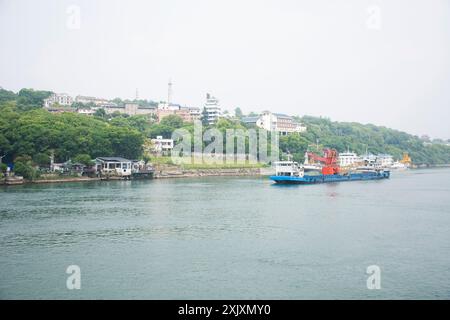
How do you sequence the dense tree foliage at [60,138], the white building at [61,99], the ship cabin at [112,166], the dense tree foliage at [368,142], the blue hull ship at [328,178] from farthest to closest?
the dense tree foliage at [368,142] → the white building at [61,99] → the ship cabin at [112,166] → the blue hull ship at [328,178] → the dense tree foliage at [60,138]

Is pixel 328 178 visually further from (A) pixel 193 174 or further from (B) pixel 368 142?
(B) pixel 368 142

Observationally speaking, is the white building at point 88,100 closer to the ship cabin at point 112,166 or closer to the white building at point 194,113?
the white building at point 194,113

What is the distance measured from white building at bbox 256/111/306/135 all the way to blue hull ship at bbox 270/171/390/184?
71.7 feet

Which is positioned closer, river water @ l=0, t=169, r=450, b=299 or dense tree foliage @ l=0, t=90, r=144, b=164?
river water @ l=0, t=169, r=450, b=299

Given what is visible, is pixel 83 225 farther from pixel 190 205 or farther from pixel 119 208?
pixel 190 205

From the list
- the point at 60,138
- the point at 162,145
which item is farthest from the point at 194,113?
the point at 60,138

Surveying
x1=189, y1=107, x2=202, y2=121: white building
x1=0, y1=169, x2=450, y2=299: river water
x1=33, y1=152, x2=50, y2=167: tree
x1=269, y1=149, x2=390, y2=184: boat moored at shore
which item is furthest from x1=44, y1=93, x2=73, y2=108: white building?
x1=0, y1=169, x2=450, y2=299: river water

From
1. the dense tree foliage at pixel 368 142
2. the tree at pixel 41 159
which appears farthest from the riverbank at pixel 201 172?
the dense tree foliage at pixel 368 142

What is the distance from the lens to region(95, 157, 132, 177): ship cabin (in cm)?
3225

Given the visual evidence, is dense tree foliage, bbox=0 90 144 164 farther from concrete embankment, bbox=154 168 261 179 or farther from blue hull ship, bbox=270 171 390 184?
blue hull ship, bbox=270 171 390 184

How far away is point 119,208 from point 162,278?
9174mm

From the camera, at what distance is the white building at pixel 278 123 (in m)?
62.0

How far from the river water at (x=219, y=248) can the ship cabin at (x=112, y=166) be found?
459 inches

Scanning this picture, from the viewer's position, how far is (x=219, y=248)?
1165 cm
